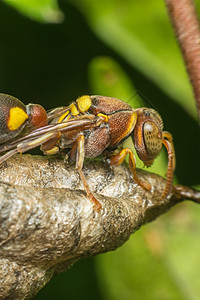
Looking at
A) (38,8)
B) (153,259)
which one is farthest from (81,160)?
(38,8)

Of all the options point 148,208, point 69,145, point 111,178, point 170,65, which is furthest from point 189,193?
point 170,65

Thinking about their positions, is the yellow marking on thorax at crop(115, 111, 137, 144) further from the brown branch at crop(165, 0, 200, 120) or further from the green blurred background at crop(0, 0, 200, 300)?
the brown branch at crop(165, 0, 200, 120)

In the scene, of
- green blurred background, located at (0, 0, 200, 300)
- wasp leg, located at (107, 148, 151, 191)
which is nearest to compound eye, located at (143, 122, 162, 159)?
wasp leg, located at (107, 148, 151, 191)

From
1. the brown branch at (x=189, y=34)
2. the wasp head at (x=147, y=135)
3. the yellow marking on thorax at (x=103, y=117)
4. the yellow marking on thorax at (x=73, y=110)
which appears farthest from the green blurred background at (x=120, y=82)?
the brown branch at (x=189, y=34)

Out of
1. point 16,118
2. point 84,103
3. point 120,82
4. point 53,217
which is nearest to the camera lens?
point 53,217

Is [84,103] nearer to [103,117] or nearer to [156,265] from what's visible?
[103,117]

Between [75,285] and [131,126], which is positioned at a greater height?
[131,126]

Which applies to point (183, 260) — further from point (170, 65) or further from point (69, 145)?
point (170, 65)

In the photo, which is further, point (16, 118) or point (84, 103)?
point (84, 103)
